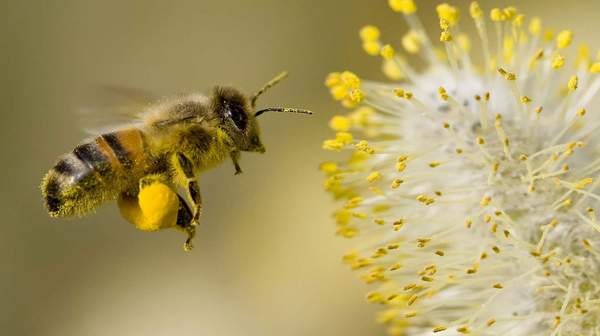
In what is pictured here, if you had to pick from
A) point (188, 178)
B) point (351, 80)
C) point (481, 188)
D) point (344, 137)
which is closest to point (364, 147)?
point (344, 137)

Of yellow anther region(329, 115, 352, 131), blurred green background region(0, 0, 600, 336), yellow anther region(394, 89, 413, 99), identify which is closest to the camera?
yellow anther region(394, 89, 413, 99)

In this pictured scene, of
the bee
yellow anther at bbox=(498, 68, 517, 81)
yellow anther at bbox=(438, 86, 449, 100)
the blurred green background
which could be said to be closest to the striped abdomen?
the bee

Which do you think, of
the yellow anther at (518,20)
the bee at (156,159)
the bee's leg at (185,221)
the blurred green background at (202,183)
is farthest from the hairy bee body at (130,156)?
the blurred green background at (202,183)

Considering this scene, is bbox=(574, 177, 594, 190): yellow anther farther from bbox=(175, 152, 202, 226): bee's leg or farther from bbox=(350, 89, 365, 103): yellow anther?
bbox=(175, 152, 202, 226): bee's leg

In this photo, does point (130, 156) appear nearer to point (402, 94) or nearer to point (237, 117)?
point (237, 117)

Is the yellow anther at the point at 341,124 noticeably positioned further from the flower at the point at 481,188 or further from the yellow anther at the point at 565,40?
the yellow anther at the point at 565,40
